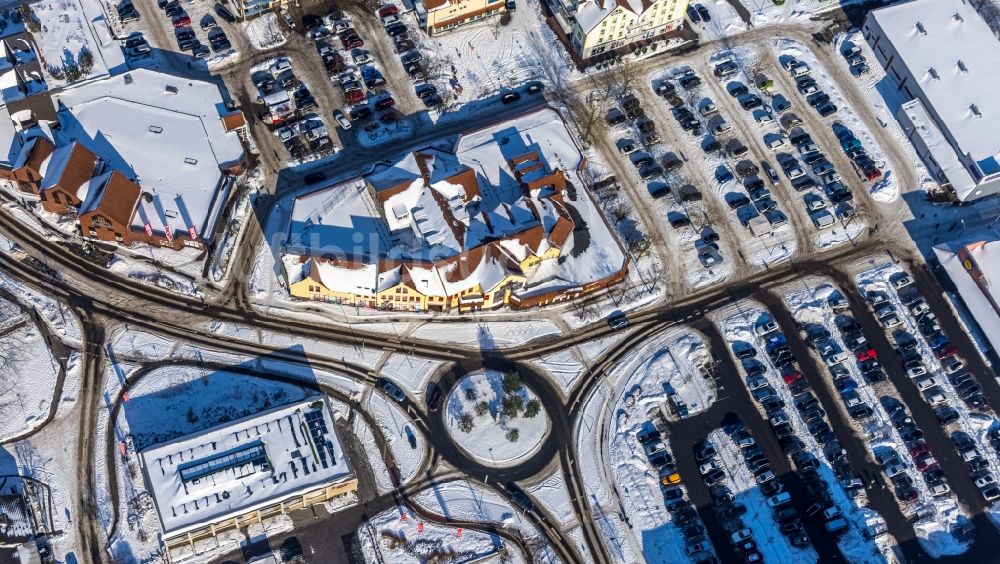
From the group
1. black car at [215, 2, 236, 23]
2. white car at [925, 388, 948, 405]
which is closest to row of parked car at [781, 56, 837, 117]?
white car at [925, 388, 948, 405]

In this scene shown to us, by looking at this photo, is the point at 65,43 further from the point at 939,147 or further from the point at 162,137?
the point at 939,147

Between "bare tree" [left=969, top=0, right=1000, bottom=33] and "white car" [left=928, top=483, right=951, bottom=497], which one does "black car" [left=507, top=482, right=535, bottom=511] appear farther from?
"bare tree" [left=969, top=0, right=1000, bottom=33]

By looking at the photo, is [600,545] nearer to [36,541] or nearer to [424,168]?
[424,168]

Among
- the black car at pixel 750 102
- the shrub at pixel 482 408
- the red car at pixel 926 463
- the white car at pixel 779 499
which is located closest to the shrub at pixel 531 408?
the shrub at pixel 482 408

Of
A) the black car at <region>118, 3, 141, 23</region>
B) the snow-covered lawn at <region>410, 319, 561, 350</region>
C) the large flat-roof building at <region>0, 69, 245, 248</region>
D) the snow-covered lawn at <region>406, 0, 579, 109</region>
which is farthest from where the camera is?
the black car at <region>118, 3, 141, 23</region>

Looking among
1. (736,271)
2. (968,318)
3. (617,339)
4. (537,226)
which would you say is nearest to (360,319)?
(537,226)
